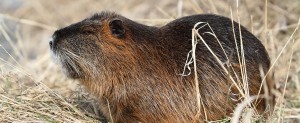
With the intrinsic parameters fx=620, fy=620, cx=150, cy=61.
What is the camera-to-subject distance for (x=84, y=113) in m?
4.10

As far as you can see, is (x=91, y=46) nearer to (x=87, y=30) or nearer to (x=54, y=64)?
(x=87, y=30)

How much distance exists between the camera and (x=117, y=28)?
12.3 ft

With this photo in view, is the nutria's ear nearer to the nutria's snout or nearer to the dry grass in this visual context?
the nutria's snout

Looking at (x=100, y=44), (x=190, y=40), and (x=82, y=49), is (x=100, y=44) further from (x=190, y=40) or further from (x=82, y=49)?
(x=190, y=40)

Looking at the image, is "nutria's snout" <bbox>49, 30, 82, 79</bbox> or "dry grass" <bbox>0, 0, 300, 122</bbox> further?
"dry grass" <bbox>0, 0, 300, 122</bbox>

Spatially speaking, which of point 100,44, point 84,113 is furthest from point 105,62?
point 84,113

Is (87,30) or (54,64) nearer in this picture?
(87,30)

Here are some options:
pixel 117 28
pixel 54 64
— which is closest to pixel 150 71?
pixel 117 28

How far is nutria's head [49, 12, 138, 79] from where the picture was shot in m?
3.74

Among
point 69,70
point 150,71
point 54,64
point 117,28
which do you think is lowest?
point 150,71

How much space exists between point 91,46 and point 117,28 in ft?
0.63

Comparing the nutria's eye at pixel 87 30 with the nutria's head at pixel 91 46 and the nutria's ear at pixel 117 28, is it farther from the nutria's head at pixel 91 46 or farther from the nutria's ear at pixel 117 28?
the nutria's ear at pixel 117 28

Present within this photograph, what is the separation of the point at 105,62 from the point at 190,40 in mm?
544

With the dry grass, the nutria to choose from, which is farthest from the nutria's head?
the dry grass
